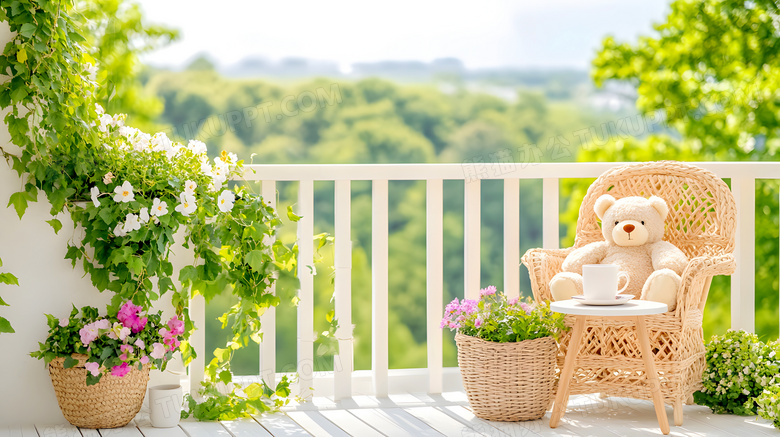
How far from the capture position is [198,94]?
11.8 m

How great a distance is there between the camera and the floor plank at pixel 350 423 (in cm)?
234

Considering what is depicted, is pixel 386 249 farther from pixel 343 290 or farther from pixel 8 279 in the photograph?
pixel 8 279

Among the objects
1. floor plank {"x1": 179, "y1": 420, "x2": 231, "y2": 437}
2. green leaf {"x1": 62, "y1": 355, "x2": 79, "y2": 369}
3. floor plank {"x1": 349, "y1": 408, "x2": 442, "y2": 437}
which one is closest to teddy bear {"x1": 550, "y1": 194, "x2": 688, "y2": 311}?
floor plank {"x1": 349, "y1": 408, "x2": 442, "y2": 437}

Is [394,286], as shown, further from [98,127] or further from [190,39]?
[98,127]

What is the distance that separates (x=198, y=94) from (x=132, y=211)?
391 inches

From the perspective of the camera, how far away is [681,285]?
230 cm

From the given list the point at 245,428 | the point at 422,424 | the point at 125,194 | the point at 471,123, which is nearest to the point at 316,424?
the point at 245,428

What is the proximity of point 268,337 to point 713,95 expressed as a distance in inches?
258

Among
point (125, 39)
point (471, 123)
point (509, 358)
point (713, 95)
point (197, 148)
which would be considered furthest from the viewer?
point (471, 123)

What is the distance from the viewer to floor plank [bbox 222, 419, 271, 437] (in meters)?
2.33

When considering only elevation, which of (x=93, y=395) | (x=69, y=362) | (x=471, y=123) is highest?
(x=471, y=123)

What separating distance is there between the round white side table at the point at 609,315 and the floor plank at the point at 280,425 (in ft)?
2.55

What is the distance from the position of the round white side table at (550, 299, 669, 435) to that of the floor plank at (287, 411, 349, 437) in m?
0.66

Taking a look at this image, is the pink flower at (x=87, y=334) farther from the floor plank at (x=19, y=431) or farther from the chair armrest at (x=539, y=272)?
the chair armrest at (x=539, y=272)
